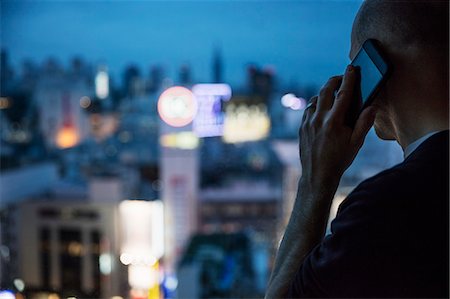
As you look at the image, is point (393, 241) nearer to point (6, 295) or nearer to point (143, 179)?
point (6, 295)

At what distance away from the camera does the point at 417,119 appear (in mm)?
393

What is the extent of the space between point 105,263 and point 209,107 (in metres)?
2.68

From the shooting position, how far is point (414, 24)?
38 cm

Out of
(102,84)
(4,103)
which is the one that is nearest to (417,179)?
(4,103)

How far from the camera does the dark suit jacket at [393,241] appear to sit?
0.35 m

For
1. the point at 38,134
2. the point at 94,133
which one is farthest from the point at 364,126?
the point at 94,133

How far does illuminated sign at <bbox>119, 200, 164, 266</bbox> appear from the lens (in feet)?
19.7

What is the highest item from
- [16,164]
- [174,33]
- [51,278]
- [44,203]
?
[174,33]

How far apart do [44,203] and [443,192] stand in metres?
6.55

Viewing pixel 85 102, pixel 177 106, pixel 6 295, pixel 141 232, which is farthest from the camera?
pixel 177 106

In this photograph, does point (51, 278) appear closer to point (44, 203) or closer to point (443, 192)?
point (44, 203)

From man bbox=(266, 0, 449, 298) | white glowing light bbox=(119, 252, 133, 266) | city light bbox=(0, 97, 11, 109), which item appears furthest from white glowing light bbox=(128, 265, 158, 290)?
man bbox=(266, 0, 449, 298)

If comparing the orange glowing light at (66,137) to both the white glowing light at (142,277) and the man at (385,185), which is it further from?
the man at (385,185)

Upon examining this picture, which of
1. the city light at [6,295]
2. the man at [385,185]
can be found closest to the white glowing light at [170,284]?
the city light at [6,295]
